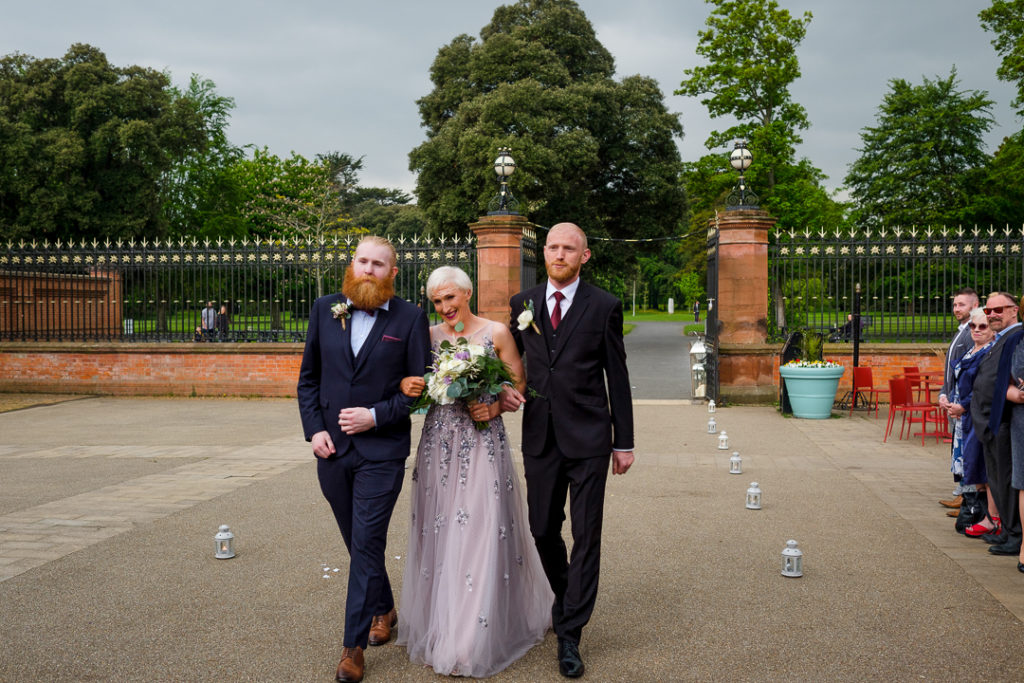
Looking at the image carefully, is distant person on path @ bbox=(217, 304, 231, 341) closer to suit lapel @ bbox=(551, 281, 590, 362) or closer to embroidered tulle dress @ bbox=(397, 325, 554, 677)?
embroidered tulle dress @ bbox=(397, 325, 554, 677)

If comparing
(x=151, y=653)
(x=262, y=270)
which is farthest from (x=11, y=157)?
(x=151, y=653)

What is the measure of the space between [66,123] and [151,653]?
37.0m

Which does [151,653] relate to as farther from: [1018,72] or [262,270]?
[1018,72]

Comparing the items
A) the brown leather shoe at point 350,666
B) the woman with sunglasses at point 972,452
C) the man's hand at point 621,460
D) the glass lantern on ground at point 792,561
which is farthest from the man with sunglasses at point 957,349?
the brown leather shoe at point 350,666

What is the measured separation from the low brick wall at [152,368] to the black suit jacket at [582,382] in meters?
12.2

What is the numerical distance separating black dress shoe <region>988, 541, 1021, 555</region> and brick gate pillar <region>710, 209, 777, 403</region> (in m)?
8.59

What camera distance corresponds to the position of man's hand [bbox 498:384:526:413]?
400 centimetres

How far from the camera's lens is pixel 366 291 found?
3.90 meters

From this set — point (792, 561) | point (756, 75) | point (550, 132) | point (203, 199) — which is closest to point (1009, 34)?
point (756, 75)

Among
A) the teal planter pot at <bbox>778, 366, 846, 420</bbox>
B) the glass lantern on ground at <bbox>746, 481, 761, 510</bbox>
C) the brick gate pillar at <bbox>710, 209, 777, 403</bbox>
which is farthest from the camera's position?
the brick gate pillar at <bbox>710, 209, 777, 403</bbox>

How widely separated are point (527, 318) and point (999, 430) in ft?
10.9

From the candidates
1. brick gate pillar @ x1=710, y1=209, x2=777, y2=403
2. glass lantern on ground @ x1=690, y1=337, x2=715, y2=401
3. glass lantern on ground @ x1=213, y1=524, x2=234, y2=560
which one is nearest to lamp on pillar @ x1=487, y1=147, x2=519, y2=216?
brick gate pillar @ x1=710, y1=209, x2=777, y2=403

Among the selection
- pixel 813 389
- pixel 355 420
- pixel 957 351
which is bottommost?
pixel 813 389

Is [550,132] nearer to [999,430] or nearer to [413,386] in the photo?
[999,430]
